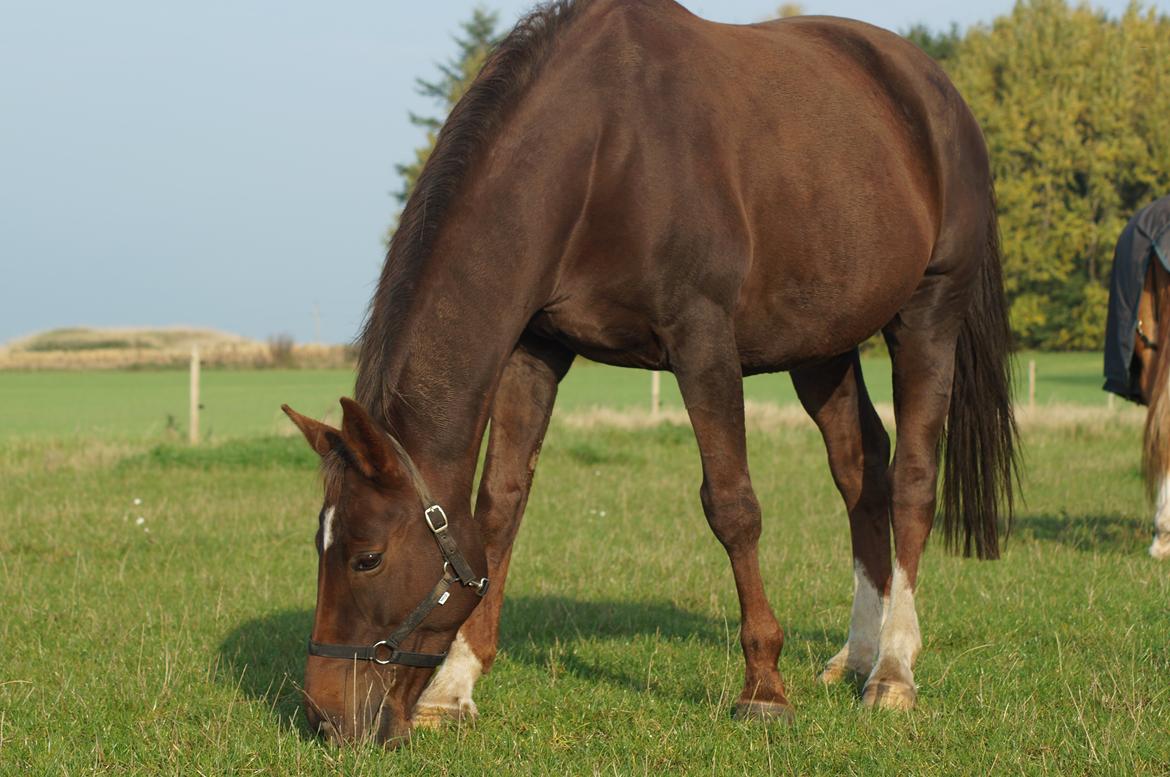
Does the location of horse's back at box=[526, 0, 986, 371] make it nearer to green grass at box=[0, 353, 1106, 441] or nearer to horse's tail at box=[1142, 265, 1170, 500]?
horse's tail at box=[1142, 265, 1170, 500]

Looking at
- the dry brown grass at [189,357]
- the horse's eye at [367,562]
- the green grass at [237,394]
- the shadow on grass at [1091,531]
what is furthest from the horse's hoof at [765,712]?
the dry brown grass at [189,357]

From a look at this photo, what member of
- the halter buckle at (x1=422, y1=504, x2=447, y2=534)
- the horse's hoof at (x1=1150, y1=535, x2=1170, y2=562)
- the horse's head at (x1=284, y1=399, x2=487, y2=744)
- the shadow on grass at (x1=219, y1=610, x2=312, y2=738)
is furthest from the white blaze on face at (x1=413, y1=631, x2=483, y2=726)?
the horse's hoof at (x1=1150, y1=535, x2=1170, y2=562)

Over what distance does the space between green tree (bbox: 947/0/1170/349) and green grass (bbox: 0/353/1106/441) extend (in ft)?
7.58

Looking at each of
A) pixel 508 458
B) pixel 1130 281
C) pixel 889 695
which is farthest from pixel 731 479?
pixel 1130 281

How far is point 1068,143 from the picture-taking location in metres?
38.4

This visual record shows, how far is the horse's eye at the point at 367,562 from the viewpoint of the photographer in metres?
3.66

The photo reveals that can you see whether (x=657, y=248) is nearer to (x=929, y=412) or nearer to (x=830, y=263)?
(x=830, y=263)

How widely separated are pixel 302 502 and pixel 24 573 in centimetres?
385

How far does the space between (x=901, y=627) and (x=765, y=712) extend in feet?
3.01

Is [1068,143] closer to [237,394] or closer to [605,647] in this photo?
[237,394]

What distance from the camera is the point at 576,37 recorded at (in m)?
4.27

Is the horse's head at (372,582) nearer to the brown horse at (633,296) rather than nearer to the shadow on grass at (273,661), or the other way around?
the brown horse at (633,296)

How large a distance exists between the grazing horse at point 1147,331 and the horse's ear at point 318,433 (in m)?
6.16

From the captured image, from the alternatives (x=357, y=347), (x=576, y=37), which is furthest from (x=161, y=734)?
(x=576, y=37)
